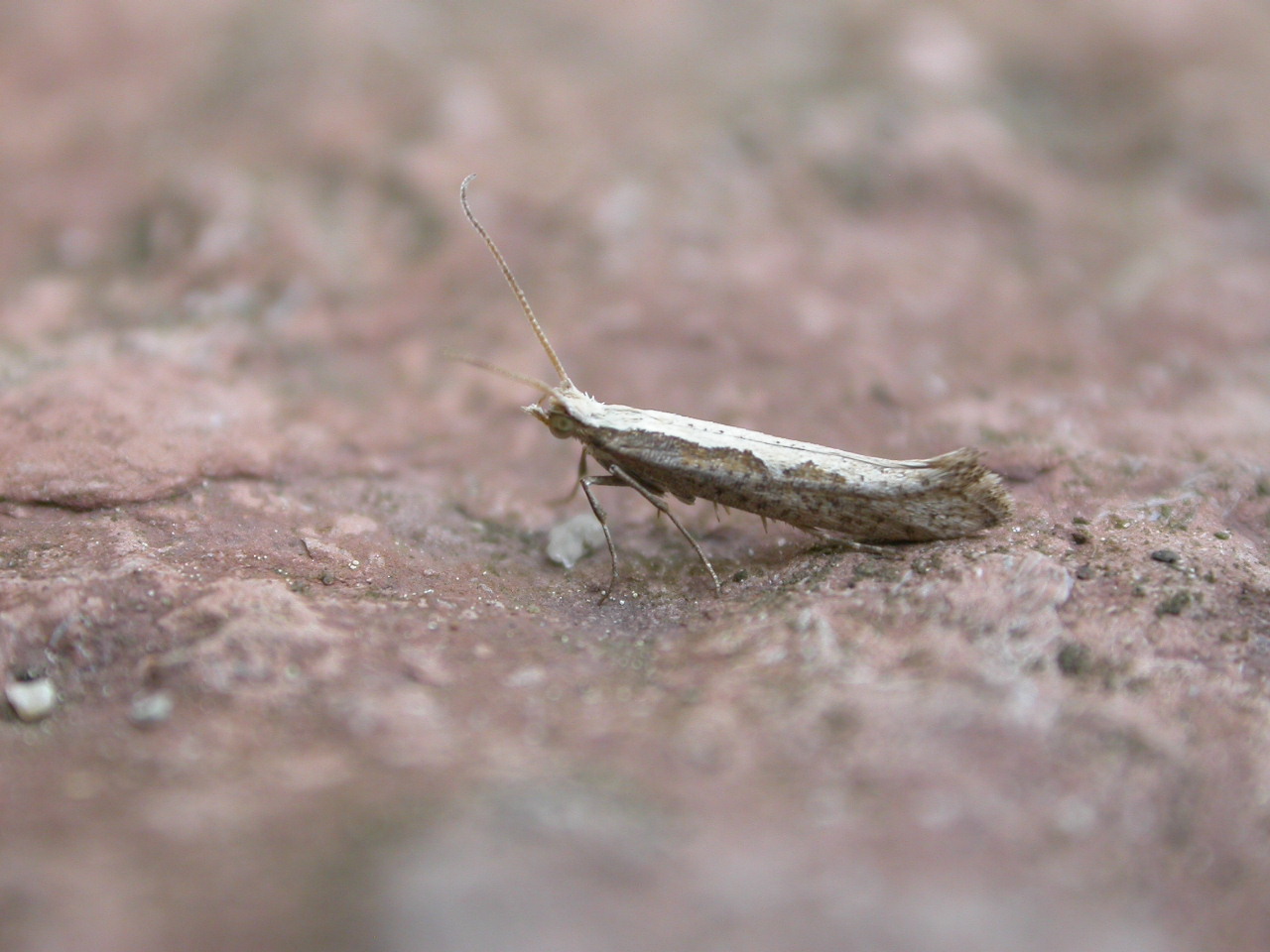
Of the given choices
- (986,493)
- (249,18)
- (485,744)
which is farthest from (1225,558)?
(249,18)

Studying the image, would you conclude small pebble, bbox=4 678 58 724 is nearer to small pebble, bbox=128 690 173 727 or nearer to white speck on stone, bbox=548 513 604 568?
small pebble, bbox=128 690 173 727

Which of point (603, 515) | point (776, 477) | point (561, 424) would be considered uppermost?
point (776, 477)

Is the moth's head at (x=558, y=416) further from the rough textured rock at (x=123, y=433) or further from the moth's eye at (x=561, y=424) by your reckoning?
the rough textured rock at (x=123, y=433)

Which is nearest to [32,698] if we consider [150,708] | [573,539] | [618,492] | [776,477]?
[150,708]

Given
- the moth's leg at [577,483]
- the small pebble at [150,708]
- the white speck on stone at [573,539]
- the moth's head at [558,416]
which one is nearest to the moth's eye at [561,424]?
the moth's head at [558,416]

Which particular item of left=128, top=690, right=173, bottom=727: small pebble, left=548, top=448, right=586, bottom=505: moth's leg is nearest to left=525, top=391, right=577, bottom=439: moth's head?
left=548, top=448, right=586, bottom=505: moth's leg

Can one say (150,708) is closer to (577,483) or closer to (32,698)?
(32,698)
